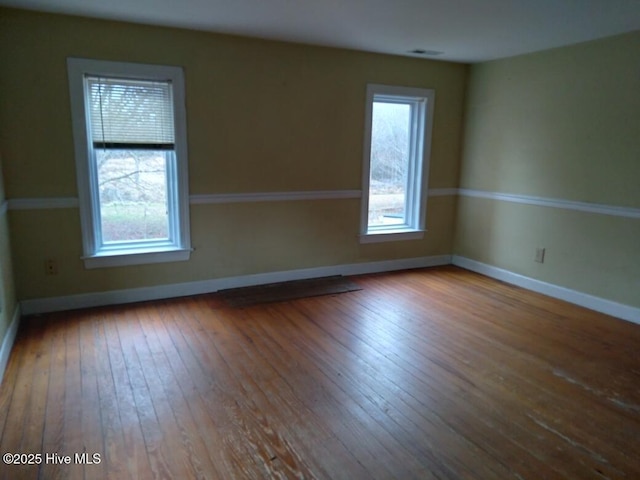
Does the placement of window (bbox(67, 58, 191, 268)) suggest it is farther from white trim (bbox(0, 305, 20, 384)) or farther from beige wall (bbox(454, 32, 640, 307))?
beige wall (bbox(454, 32, 640, 307))

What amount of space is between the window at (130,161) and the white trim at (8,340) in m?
0.63

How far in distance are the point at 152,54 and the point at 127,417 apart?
2.78 metres

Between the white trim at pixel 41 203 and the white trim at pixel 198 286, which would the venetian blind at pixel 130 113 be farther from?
the white trim at pixel 198 286

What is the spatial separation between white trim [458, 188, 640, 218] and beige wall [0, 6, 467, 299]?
15.1 inches

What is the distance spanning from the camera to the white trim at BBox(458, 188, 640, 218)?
3.58 meters

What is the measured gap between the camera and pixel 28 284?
136 inches

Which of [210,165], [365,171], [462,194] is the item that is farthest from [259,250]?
[462,194]

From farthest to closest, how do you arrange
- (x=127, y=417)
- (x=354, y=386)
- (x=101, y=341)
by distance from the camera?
(x=101, y=341)
(x=354, y=386)
(x=127, y=417)

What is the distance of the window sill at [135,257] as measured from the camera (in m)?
3.63

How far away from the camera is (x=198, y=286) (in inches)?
160

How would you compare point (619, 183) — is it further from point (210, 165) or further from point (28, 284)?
point (28, 284)

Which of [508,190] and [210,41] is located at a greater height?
[210,41]

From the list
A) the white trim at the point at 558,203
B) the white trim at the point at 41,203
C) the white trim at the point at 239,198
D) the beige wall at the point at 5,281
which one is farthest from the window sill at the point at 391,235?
the beige wall at the point at 5,281

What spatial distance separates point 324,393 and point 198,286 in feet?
6.64
